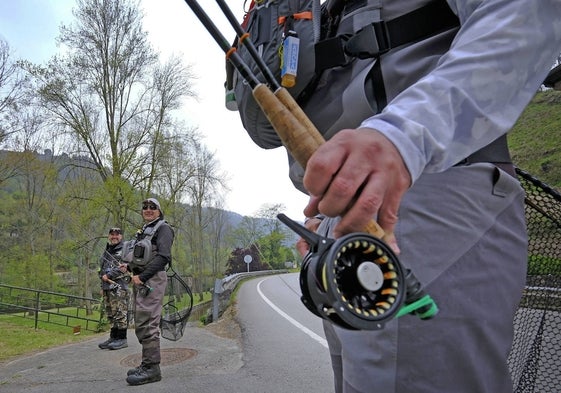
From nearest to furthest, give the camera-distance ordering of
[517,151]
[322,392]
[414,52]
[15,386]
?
[414,52]
[322,392]
[15,386]
[517,151]

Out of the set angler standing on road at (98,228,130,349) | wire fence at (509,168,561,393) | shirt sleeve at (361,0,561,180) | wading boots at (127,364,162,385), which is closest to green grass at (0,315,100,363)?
angler standing on road at (98,228,130,349)

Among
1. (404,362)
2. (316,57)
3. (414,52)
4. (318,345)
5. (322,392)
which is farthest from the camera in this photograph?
(318,345)

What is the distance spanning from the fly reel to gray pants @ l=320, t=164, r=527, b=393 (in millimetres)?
174

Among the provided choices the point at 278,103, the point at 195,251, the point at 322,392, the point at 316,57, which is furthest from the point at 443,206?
the point at 195,251

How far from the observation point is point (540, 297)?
67.1 inches

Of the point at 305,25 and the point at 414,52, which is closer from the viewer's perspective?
the point at 414,52

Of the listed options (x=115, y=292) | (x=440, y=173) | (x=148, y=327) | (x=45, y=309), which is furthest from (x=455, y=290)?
(x=45, y=309)

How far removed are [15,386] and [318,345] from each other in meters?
4.74

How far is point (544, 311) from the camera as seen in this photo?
176 cm

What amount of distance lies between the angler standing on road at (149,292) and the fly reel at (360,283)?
5.25 meters

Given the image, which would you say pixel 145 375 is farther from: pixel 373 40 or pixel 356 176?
pixel 356 176

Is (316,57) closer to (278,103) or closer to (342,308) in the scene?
(278,103)

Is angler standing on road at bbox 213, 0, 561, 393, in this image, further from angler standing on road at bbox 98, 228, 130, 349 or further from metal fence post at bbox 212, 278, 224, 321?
Result: metal fence post at bbox 212, 278, 224, 321

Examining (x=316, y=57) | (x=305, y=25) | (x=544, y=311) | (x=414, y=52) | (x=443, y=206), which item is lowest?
(x=544, y=311)
